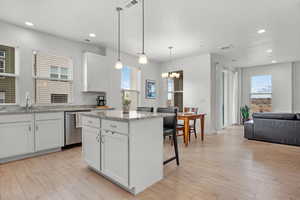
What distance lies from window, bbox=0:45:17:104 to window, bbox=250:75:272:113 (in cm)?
911

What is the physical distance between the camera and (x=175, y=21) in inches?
128

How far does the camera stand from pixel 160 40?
169 inches

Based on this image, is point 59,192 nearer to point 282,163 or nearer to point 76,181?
point 76,181

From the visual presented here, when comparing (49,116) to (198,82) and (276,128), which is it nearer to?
(198,82)

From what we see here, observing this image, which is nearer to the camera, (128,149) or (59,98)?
(128,149)

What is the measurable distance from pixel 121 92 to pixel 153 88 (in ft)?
5.37

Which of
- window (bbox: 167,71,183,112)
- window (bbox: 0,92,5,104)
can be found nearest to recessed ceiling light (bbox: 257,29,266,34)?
window (bbox: 167,71,183,112)

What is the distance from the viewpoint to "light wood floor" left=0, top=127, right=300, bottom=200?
1910mm

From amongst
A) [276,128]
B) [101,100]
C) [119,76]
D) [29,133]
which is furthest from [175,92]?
[29,133]

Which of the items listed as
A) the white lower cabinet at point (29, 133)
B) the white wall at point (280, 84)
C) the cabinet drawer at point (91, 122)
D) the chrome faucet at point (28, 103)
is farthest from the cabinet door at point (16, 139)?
the white wall at point (280, 84)

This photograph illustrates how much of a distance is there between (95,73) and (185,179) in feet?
11.7

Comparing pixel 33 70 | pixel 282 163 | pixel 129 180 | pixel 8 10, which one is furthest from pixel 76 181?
pixel 282 163

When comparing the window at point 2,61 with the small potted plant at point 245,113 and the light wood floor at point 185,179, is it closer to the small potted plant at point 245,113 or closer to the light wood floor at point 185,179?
the light wood floor at point 185,179

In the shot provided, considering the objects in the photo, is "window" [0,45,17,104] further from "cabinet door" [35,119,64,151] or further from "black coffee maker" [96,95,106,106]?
"black coffee maker" [96,95,106,106]
